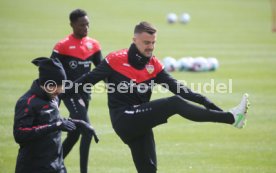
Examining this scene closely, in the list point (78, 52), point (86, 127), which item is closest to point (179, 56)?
point (78, 52)

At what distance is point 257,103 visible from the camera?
1816cm

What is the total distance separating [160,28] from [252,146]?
25.7 meters

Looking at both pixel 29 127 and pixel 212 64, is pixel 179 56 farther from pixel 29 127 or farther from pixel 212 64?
pixel 29 127

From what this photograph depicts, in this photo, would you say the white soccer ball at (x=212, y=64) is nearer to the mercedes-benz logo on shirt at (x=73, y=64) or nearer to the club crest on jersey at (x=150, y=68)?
the mercedes-benz logo on shirt at (x=73, y=64)

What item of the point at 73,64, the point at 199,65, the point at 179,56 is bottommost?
the point at 179,56

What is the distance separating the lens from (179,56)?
90.0ft

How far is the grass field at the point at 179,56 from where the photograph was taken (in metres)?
12.5

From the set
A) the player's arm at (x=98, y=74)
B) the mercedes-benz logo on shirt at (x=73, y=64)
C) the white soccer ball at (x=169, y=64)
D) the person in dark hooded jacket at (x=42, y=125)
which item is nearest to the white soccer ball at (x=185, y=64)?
the white soccer ball at (x=169, y=64)

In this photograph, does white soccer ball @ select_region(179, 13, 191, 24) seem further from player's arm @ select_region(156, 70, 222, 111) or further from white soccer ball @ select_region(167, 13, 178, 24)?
player's arm @ select_region(156, 70, 222, 111)

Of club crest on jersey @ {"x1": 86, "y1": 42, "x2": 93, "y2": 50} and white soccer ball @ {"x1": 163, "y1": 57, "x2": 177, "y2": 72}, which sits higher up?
club crest on jersey @ {"x1": 86, "y1": 42, "x2": 93, "y2": 50}

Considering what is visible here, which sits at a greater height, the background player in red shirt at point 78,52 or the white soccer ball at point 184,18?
the background player in red shirt at point 78,52

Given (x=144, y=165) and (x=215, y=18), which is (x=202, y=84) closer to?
(x=144, y=165)

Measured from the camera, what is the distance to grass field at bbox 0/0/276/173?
12.5m

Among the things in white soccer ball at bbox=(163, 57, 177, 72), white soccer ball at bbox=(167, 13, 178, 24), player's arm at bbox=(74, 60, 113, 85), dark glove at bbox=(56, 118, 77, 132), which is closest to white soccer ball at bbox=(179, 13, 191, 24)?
white soccer ball at bbox=(167, 13, 178, 24)
